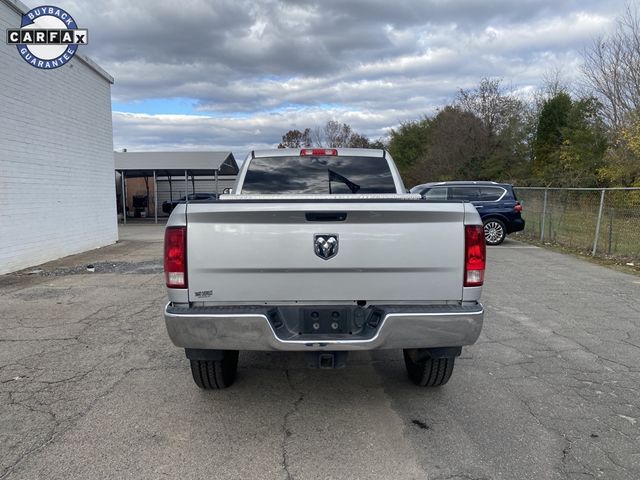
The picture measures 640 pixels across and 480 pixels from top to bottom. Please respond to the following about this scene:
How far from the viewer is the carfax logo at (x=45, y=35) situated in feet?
31.9

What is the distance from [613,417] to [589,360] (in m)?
1.30

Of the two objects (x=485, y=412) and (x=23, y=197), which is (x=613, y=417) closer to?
(x=485, y=412)

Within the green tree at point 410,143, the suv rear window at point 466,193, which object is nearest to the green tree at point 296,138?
the green tree at point 410,143

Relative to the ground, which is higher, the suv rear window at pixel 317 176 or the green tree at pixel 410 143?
the green tree at pixel 410 143

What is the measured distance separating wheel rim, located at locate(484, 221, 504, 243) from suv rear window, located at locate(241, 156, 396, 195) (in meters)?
10.0

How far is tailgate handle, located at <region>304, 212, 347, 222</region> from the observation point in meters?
3.09

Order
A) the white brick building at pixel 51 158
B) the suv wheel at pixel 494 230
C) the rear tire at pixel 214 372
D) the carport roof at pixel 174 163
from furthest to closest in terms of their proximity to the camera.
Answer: the carport roof at pixel 174 163, the suv wheel at pixel 494 230, the white brick building at pixel 51 158, the rear tire at pixel 214 372

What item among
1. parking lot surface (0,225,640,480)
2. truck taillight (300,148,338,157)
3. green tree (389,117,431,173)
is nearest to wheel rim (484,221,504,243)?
parking lot surface (0,225,640,480)

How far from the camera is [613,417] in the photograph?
3529 millimetres

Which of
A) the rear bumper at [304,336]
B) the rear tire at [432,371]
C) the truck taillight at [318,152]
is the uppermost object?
the truck taillight at [318,152]

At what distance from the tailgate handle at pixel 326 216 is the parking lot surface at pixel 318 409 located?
1.46m

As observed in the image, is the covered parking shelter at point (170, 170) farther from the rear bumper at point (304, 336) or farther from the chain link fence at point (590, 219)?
the rear bumper at point (304, 336)

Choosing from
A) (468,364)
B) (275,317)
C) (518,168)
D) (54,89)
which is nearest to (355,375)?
(468,364)

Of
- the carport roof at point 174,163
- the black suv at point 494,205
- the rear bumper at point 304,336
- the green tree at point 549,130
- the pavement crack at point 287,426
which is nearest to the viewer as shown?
the pavement crack at point 287,426
